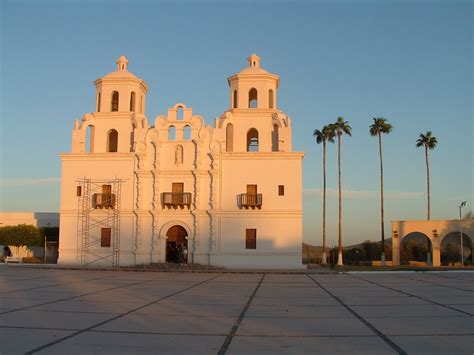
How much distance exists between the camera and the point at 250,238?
→ 35.1m

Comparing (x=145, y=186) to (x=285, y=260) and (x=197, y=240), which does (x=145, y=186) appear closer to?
(x=197, y=240)

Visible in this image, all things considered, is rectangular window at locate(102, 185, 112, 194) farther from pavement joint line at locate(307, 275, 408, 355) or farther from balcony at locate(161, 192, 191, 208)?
pavement joint line at locate(307, 275, 408, 355)

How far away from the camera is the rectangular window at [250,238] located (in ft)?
115

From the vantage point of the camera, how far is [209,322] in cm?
1204

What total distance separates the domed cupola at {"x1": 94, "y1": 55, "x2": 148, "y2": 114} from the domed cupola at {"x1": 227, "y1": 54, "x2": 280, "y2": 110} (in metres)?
6.98

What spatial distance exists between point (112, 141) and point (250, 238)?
1266 cm

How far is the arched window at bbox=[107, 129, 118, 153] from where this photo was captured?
38684mm

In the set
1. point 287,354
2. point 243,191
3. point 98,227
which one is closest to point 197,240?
point 243,191

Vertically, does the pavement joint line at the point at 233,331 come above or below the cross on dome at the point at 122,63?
below

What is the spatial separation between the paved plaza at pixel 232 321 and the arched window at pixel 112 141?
1983 centimetres

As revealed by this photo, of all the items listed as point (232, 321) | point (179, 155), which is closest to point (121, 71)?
point (179, 155)

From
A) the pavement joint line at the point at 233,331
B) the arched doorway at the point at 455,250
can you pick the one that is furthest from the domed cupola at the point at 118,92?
the arched doorway at the point at 455,250

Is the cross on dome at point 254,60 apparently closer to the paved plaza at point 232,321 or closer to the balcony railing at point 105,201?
the balcony railing at point 105,201

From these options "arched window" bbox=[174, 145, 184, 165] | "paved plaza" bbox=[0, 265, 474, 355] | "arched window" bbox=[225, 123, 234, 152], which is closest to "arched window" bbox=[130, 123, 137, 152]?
"arched window" bbox=[174, 145, 184, 165]
